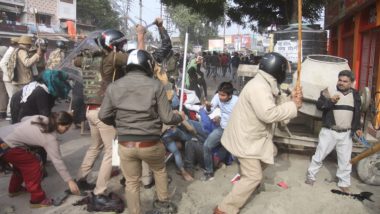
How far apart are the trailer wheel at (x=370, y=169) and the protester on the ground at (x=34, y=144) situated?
135 inches

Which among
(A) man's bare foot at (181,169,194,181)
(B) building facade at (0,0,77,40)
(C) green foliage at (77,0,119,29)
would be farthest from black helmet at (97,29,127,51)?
(C) green foliage at (77,0,119,29)

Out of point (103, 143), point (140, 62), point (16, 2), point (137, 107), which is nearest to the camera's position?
point (137, 107)

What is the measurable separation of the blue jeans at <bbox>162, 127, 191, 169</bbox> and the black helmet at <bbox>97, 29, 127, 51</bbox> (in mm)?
1535

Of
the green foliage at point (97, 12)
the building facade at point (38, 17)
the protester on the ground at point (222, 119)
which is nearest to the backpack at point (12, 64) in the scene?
the protester on the ground at point (222, 119)

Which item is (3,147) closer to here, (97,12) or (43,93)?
(43,93)

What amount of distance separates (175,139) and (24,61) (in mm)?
3719

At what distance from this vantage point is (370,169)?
15.0ft

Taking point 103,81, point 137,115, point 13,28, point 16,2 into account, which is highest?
point 16,2

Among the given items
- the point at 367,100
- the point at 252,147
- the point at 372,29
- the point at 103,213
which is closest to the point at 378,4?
the point at 372,29

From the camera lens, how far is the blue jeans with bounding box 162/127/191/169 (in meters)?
4.83

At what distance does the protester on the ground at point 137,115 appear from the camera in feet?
10.3

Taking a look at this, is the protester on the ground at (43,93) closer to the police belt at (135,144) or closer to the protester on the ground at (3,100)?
the police belt at (135,144)

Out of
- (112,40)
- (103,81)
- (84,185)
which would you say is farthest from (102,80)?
(84,185)

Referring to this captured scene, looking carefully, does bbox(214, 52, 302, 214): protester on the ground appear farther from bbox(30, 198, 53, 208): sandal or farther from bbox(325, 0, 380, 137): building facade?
bbox(325, 0, 380, 137): building facade
